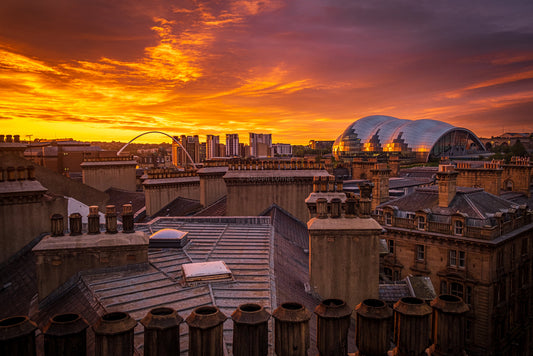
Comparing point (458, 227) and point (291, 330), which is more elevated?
point (291, 330)

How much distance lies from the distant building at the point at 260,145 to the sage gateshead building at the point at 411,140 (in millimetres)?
34863

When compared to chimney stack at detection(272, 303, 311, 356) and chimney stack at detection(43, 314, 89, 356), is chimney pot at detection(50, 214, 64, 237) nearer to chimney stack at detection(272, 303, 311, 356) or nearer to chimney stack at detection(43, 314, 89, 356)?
chimney stack at detection(43, 314, 89, 356)

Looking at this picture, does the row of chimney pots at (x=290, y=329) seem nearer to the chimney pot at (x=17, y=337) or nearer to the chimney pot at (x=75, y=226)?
the chimney pot at (x=17, y=337)

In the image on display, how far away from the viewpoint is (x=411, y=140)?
13738 centimetres

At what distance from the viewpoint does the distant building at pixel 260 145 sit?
397 ft

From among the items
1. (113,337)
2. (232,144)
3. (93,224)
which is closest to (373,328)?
(113,337)

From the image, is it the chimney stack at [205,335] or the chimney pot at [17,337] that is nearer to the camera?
the chimney pot at [17,337]

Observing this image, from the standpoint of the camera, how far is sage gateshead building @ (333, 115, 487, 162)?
134 m

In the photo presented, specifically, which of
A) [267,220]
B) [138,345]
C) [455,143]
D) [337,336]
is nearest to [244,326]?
[337,336]

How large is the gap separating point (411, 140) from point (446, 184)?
109m

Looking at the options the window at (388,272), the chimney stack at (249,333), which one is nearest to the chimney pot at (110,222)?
the chimney stack at (249,333)

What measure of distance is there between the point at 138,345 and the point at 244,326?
11.6 feet

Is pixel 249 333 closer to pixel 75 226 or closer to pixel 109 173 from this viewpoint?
pixel 75 226

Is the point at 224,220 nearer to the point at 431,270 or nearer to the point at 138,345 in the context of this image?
the point at 138,345
